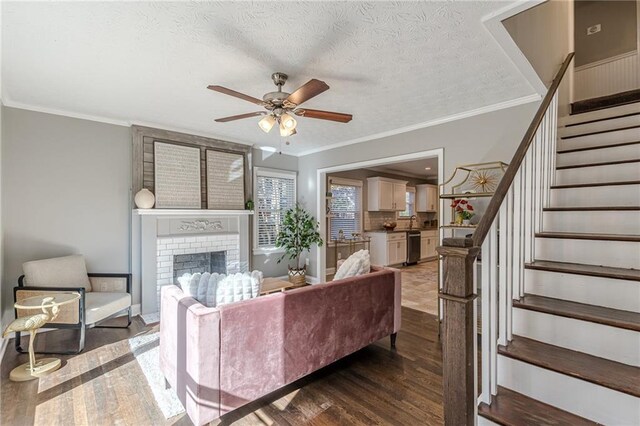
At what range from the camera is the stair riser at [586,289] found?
1.60m

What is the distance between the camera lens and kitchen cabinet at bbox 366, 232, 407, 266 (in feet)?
23.4

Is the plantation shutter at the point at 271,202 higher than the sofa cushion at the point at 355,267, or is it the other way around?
the plantation shutter at the point at 271,202

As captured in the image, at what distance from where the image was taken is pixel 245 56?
2217 millimetres

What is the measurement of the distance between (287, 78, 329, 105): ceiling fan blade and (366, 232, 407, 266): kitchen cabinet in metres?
5.37

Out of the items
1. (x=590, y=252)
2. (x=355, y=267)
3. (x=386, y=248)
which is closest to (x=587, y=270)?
(x=590, y=252)

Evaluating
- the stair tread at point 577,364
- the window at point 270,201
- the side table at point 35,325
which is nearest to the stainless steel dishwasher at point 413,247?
the window at point 270,201

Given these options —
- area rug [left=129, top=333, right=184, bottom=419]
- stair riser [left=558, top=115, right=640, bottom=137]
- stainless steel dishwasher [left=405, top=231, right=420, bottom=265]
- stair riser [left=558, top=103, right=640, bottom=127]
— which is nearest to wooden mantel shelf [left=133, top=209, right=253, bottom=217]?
area rug [left=129, top=333, right=184, bottom=419]

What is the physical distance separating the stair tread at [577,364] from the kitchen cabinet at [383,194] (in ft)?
18.6

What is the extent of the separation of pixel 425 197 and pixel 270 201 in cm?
522

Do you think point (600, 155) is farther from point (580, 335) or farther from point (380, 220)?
point (380, 220)

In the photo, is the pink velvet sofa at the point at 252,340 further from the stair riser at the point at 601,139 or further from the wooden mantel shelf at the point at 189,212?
the stair riser at the point at 601,139

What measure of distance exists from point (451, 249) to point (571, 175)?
2.14 m

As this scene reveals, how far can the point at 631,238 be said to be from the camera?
5.79ft

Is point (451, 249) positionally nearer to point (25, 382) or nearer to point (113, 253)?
point (25, 382)
